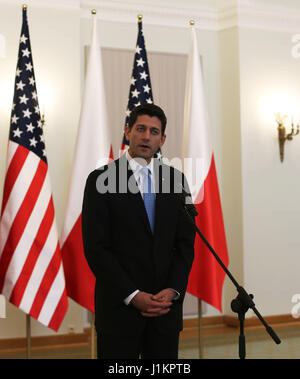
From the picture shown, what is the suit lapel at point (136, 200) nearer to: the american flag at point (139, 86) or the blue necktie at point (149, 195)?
the blue necktie at point (149, 195)

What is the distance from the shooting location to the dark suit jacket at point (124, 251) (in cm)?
280

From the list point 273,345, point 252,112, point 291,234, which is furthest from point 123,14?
point 273,345

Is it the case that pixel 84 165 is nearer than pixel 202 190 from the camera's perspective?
Yes

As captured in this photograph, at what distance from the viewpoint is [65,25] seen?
5930 mm

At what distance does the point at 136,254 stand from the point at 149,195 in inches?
11.9

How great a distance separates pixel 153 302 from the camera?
2746mm

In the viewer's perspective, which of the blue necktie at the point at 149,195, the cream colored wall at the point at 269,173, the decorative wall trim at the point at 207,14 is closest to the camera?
the blue necktie at the point at 149,195

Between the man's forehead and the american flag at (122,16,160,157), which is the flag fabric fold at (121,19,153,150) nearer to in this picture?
the american flag at (122,16,160,157)

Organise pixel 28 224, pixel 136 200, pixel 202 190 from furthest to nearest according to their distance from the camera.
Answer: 1. pixel 202 190
2. pixel 28 224
3. pixel 136 200

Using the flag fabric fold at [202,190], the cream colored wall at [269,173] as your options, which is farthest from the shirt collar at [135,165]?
the cream colored wall at [269,173]

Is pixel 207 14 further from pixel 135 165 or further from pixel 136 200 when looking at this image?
pixel 136 200

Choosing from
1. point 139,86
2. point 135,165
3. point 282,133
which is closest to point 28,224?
point 139,86

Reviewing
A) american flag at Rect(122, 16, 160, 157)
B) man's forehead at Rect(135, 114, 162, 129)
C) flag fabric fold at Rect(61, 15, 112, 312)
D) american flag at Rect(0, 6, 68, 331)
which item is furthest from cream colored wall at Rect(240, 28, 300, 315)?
man's forehead at Rect(135, 114, 162, 129)

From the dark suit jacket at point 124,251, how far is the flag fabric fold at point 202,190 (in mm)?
2319
